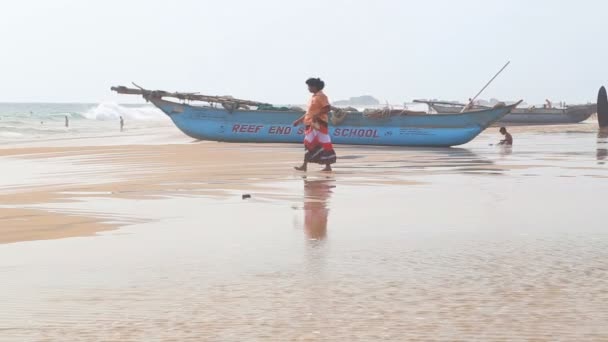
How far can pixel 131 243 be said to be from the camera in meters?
6.61

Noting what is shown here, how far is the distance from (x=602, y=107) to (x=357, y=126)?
57.2ft

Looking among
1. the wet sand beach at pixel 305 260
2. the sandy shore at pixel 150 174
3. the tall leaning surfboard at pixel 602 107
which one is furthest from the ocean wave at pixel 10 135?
the wet sand beach at pixel 305 260

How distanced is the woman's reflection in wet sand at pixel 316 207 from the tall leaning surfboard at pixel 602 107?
27208 mm

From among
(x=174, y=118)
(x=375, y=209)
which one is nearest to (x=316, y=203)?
(x=375, y=209)

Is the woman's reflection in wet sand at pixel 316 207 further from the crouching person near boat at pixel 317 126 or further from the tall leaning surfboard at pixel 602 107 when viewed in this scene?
the tall leaning surfboard at pixel 602 107

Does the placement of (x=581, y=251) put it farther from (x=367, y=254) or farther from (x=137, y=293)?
(x=137, y=293)

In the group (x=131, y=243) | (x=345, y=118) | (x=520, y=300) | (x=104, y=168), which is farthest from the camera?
(x=345, y=118)

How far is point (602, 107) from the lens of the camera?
37031 millimetres

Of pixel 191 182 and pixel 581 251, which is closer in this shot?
pixel 581 251

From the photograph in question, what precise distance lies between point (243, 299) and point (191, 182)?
7626mm

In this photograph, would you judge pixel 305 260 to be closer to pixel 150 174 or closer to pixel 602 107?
pixel 150 174

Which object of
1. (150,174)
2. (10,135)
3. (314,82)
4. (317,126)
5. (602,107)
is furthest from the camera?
(10,135)

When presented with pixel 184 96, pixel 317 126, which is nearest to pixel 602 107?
pixel 184 96

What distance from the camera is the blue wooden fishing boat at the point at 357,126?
23641 millimetres
